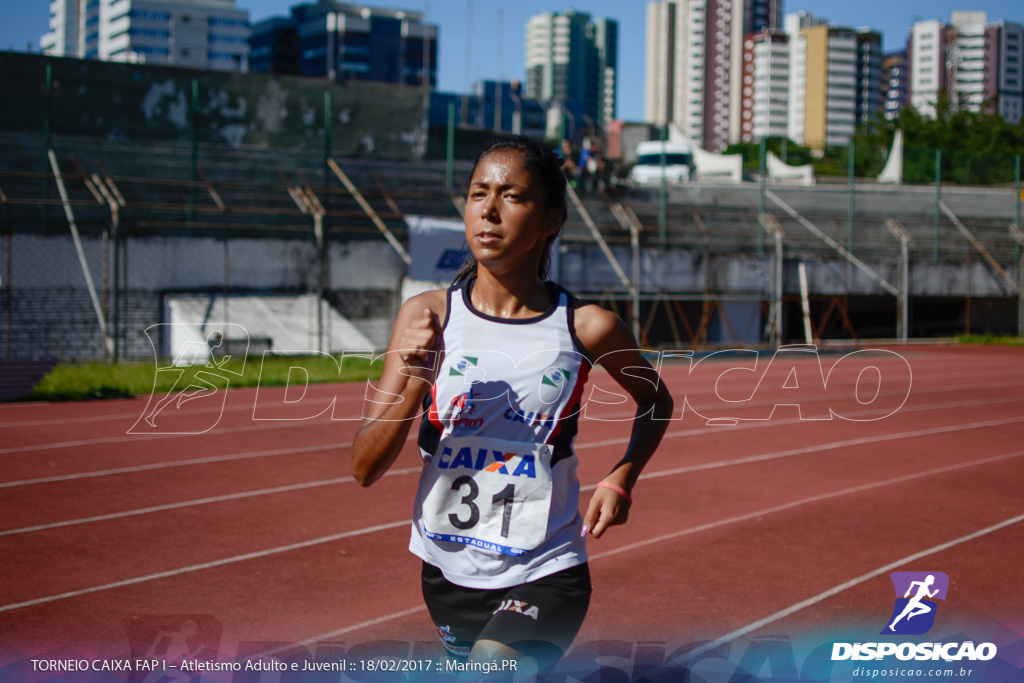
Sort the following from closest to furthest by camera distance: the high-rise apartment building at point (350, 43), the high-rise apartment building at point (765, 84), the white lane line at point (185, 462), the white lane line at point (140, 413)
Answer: the white lane line at point (185, 462), the white lane line at point (140, 413), the high-rise apartment building at point (350, 43), the high-rise apartment building at point (765, 84)

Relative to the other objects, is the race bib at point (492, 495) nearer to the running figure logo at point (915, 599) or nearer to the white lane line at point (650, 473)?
the running figure logo at point (915, 599)

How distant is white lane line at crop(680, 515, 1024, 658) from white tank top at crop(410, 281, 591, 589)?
2358 mm

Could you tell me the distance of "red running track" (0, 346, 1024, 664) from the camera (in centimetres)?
472

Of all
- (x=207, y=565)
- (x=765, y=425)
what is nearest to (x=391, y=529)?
(x=207, y=565)

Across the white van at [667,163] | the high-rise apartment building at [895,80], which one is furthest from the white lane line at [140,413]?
the high-rise apartment building at [895,80]

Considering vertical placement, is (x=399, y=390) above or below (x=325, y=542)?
above

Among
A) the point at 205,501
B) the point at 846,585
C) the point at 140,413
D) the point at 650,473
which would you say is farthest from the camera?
the point at 140,413

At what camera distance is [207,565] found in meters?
5.52

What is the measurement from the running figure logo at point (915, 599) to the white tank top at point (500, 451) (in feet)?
10.0

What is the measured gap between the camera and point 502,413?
2285 millimetres

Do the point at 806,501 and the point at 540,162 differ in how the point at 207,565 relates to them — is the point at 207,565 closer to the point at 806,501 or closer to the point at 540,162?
the point at 540,162

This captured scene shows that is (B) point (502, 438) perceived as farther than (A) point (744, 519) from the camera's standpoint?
No

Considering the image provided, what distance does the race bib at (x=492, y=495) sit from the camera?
2.27 metres

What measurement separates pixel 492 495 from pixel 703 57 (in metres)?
169
